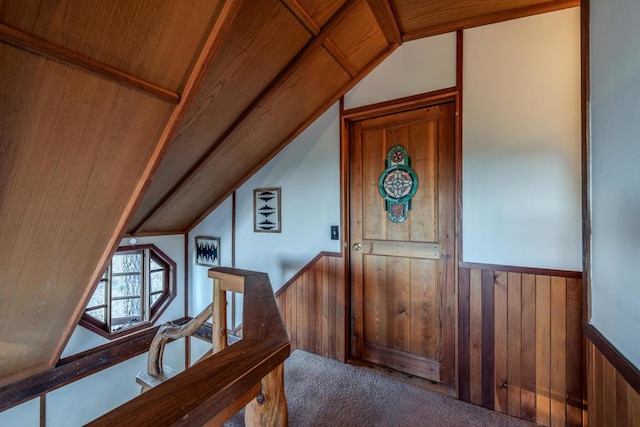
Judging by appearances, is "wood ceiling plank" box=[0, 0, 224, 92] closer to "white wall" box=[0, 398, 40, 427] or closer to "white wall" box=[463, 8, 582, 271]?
"white wall" box=[463, 8, 582, 271]

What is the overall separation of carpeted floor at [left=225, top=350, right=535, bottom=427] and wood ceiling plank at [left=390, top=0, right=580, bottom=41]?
2362mm

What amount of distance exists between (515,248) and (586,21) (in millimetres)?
1159

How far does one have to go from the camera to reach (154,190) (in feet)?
7.82

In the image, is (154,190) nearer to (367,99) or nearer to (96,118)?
(96,118)

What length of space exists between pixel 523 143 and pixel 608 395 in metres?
1.26

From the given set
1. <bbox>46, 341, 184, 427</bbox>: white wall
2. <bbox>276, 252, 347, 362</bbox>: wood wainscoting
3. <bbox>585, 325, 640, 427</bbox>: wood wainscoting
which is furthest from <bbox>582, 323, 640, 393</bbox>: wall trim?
<bbox>46, 341, 184, 427</bbox>: white wall

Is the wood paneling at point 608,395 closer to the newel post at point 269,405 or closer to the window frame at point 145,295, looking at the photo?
the newel post at point 269,405

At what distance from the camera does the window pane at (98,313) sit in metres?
2.82

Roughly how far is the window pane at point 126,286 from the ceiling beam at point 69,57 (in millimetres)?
2429

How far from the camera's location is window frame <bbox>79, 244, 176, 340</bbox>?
9.31ft

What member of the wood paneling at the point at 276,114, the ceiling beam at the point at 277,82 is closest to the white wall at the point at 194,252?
the wood paneling at the point at 276,114

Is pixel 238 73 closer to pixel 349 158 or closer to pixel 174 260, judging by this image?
pixel 349 158

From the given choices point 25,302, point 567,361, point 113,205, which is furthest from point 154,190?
point 567,361

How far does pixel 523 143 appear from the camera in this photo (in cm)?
170
